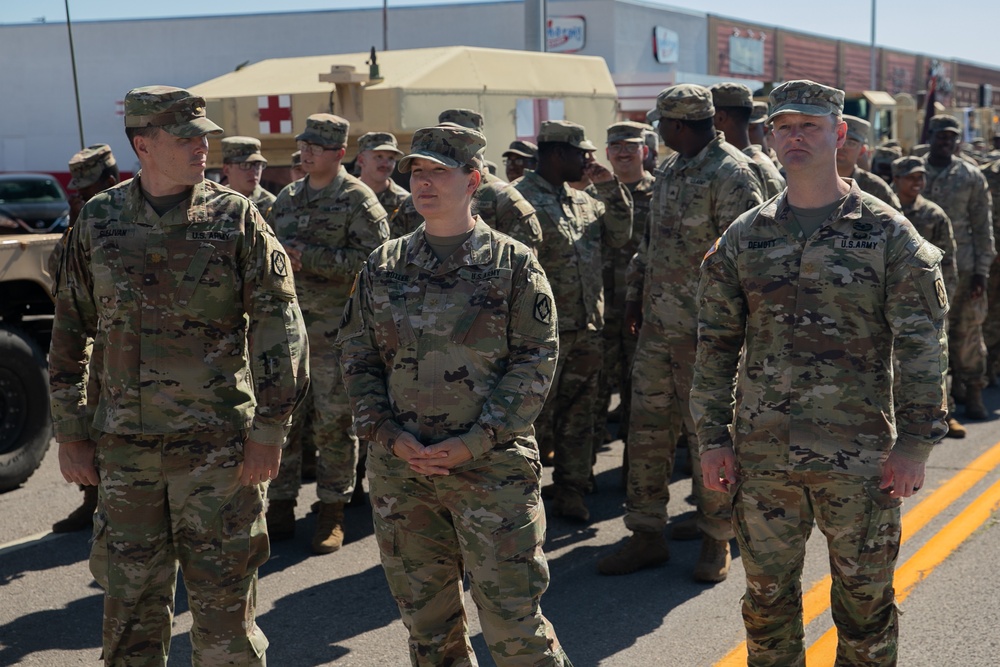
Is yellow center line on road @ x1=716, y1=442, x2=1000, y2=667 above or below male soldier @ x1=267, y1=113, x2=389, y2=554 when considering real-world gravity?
below

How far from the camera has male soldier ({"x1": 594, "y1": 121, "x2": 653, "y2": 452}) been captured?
23.9ft

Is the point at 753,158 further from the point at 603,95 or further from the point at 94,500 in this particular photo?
the point at 603,95

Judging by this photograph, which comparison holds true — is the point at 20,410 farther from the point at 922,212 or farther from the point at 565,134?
the point at 922,212

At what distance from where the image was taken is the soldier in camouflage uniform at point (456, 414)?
127 inches

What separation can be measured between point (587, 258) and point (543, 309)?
294cm

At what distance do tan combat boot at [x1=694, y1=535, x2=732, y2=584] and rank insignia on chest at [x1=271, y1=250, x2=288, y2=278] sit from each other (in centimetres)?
256

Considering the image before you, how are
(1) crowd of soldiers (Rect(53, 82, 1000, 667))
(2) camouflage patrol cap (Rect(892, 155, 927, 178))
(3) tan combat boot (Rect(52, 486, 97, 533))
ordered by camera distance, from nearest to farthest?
(1) crowd of soldiers (Rect(53, 82, 1000, 667)), (3) tan combat boot (Rect(52, 486, 97, 533)), (2) camouflage patrol cap (Rect(892, 155, 927, 178))

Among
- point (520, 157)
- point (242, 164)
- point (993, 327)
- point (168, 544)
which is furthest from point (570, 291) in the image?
point (993, 327)

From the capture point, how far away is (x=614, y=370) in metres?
7.98

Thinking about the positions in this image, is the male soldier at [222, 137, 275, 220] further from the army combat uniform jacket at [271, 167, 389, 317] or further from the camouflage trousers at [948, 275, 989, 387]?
the camouflage trousers at [948, 275, 989, 387]

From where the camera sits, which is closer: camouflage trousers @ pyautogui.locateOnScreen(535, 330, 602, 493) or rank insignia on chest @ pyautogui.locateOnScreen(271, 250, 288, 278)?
rank insignia on chest @ pyautogui.locateOnScreen(271, 250, 288, 278)

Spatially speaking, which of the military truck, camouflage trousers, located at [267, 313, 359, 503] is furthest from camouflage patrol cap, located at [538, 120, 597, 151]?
the military truck

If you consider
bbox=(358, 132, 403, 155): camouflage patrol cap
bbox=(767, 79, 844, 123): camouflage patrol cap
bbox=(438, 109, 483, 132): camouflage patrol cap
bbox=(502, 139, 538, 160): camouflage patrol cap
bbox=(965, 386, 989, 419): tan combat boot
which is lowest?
bbox=(965, 386, 989, 419): tan combat boot

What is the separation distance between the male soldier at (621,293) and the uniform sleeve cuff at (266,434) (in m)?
4.02
